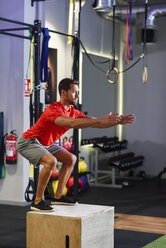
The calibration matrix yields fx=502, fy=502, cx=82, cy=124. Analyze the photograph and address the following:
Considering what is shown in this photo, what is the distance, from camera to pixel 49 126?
14.1 feet

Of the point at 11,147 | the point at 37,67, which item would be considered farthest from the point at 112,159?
the point at 37,67

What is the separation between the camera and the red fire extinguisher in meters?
6.91

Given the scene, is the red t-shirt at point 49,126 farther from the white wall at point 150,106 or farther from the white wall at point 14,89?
the white wall at point 150,106

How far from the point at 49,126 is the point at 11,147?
8.98ft

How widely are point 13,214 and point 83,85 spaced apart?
10.6 feet

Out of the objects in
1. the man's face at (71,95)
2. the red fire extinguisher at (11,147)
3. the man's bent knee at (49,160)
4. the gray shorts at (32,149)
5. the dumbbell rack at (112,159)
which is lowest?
the dumbbell rack at (112,159)

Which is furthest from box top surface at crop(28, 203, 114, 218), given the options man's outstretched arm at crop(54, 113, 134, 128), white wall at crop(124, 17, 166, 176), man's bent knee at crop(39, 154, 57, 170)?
white wall at crop(124, 17, 166, 176)

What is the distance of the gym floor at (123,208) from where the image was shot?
516 centimetres

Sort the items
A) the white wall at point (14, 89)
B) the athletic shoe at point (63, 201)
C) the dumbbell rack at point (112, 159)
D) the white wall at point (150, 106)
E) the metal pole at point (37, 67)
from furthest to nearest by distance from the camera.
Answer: the white wall at point (150, 106)
the dumbbell rack at point (112, 159)
the white wall at point (14, 89)
the metal pole at point (37, 67)
the athletic shoe at point (63, 201)

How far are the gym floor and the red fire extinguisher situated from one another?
64 centimetres

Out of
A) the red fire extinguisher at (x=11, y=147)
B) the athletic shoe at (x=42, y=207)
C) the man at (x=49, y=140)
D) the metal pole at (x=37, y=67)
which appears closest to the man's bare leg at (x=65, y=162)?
the man at (x=49, y=140)

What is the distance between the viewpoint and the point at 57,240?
13.7ft

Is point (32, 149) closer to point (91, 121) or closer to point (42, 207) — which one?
point (42, 207)

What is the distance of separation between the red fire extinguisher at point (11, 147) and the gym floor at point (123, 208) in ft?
2.10
